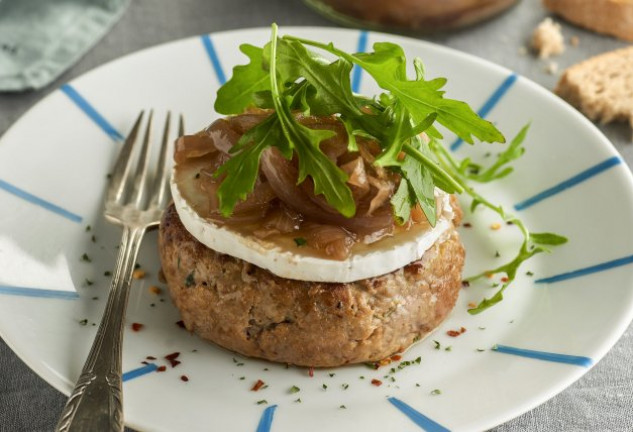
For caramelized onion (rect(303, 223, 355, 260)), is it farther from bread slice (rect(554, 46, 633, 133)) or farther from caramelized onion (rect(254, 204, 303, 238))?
bread slice (rect(554, 46, 633, 133))

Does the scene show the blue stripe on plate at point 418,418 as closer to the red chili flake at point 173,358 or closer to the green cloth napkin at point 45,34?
the red chili flake at point 173,358

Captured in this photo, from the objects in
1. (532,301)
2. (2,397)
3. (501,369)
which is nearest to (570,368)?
(501,369)

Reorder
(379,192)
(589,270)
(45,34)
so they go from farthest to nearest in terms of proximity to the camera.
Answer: (45,34), (589,270), (379,192)

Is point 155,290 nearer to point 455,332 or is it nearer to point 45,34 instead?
point 455,332

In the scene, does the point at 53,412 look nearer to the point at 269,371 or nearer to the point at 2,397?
the point at 2,397

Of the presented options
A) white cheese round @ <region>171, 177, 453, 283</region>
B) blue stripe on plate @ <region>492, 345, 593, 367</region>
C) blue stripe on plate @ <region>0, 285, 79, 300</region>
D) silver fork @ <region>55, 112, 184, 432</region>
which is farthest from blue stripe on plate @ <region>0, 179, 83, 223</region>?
blue stripe on plate @ <region>492, 345, 593, 367</region>

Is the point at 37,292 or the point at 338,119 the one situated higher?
the point at 338,119

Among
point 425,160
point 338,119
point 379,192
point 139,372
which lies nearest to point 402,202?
point 379,192
